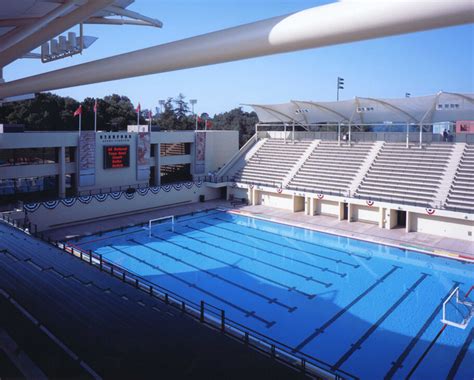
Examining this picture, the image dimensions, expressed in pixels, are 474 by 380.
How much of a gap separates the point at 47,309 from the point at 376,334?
831 cm

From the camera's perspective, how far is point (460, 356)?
10.2 m

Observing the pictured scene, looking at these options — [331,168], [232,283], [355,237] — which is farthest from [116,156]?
[355,237]

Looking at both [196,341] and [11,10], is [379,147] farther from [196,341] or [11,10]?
[11,10]

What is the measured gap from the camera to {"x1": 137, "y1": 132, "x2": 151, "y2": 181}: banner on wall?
26.9 m

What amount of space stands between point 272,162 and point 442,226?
1289 centimetres

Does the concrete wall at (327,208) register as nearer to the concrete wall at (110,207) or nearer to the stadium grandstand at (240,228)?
the stadium grandstand at (240,228)

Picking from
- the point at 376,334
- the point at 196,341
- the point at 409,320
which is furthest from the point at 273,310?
the point at 196,341

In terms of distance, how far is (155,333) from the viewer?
730 cm

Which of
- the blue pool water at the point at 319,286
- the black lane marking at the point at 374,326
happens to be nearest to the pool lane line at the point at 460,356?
the blue pool water at the point at 319,286

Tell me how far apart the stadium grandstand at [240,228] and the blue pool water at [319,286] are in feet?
0.24

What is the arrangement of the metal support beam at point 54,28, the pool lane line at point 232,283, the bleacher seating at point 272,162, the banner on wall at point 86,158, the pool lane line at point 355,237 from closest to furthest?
the metal support beam at point 54,28
the pool lane line at point 232,283
the pool lane line at point 355,237
the banner on wall at point 86,158
the bleacher seating at point 272,162

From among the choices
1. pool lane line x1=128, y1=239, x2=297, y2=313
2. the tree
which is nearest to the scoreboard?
pool lane line x1=128, y1=239, x2=297, y2=313

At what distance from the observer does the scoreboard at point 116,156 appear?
25.2m

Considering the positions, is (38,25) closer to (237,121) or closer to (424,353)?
(424,353)
